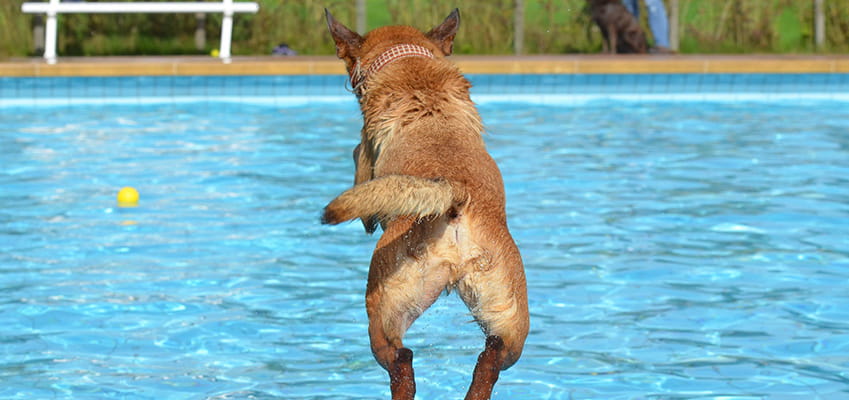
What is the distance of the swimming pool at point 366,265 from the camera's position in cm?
446

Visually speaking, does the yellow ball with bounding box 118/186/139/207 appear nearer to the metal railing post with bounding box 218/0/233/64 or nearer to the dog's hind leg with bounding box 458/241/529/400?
the dog's hind leg with bounding box 458/241/529/400

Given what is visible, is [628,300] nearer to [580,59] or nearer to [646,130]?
[646,130]

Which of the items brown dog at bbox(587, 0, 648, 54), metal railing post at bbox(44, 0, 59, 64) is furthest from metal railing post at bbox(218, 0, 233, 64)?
brown dog at bbox(587, 0, 648, 54)

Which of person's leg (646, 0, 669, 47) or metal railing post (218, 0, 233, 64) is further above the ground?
person's leg (646, 0, 669, 47)

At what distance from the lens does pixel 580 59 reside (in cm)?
1368

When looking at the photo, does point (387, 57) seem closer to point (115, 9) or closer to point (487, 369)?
point (487, 369)

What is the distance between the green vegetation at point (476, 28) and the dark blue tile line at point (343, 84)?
1935 mm

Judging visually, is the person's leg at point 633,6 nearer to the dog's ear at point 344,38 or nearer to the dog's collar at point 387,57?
the dog's ear at point 344,38

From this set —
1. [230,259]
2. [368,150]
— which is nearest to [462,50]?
[230,259]

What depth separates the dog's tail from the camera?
2881mm

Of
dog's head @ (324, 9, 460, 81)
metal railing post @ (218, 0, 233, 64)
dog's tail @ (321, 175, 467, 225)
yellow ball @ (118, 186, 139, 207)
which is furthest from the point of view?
metal railing post @ (218, 0, 233, 64)

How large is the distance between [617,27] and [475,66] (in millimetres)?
2204

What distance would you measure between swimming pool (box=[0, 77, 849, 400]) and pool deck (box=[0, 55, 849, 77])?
6.41 ft

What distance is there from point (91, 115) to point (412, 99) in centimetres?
892
